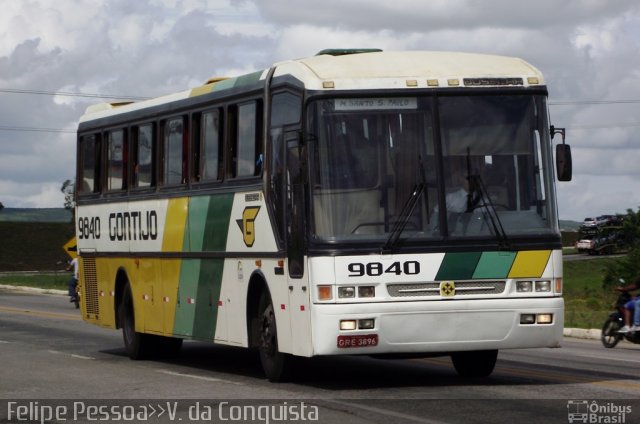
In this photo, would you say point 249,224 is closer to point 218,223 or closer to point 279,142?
point 218,223

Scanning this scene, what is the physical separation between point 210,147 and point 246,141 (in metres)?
1.21

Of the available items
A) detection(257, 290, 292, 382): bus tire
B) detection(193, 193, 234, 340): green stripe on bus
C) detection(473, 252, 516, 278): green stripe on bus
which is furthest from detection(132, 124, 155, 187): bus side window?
detection(473, 252, 516, 278): green stripe on bus

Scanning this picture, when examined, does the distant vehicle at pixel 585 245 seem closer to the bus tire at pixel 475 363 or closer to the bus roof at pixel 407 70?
the bus tire at pixel 475 363

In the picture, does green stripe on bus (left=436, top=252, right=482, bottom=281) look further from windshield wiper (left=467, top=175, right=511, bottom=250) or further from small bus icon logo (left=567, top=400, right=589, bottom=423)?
small bus icon logo (left=567, top=400, right=589, bottom=423)

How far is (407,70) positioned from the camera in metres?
14.4

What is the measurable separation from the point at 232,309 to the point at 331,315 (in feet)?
9.65

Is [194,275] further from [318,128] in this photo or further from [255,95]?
[318,128]

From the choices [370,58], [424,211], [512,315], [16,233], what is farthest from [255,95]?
[16,233]

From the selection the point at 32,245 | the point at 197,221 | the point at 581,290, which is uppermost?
the point at 32,245

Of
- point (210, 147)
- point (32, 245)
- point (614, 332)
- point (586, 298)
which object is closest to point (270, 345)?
point (210, 147)

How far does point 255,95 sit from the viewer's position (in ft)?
51.5

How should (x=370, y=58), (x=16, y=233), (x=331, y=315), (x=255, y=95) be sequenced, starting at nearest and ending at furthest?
(x=331, y=315)
(x=370, y=58)
(x=255, y=95)
(x=16, y=233)

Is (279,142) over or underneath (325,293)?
over

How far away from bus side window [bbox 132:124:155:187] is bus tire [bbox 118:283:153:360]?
166 centimetres
